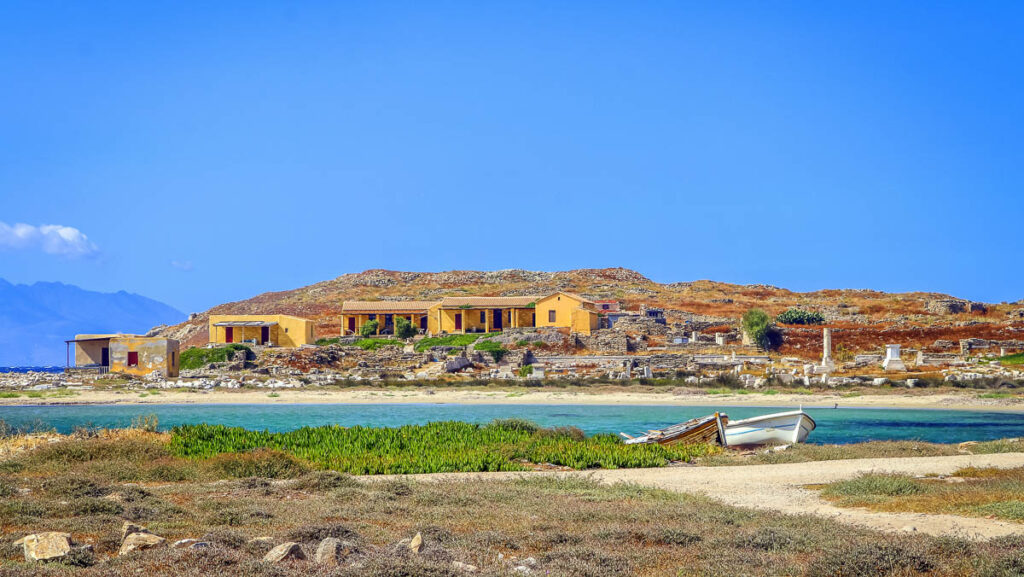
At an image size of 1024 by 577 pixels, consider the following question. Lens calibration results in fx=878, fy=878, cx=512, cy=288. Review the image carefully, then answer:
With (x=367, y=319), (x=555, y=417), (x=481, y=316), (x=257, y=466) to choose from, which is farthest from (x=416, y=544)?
(x=367, y=319)

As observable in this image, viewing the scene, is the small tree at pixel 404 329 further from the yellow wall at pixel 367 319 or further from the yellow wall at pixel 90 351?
the yellow wall at pixel 90 351

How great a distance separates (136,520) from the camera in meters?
9.81

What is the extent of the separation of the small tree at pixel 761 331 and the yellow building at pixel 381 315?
916 inches

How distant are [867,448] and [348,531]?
14326mm

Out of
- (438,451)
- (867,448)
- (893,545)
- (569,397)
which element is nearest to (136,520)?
(893,545)

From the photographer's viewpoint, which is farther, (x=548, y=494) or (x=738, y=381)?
(x=738, y=381)

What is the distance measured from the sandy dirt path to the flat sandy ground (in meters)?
17.8

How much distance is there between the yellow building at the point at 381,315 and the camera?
65.8 m

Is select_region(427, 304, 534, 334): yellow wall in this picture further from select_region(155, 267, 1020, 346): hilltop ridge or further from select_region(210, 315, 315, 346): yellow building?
select_region(155, 267, 1020, 346): hilltop ridge

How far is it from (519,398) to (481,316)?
79.2 feet

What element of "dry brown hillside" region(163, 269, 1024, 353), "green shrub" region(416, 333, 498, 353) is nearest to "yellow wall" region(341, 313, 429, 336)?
"dry brown hillside" region(163, 269, 1024, 353)

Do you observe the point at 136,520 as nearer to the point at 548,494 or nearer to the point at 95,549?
the point at 95,549

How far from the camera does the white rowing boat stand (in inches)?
856

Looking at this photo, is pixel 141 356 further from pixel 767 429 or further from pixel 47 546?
pixel 47 546
